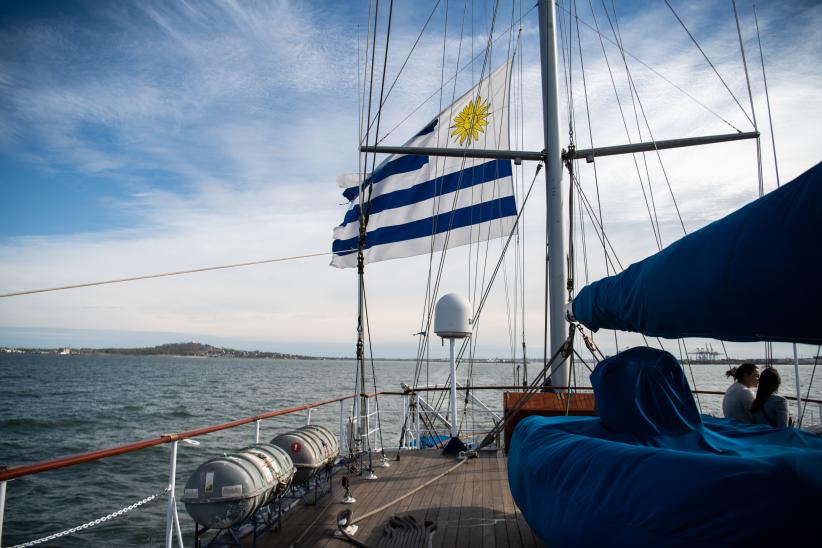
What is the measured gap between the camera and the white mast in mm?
8008

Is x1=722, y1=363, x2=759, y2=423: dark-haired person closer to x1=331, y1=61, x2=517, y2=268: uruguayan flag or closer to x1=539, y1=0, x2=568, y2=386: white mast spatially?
x1=539, y1=0, x2=568, y2=386: white mast

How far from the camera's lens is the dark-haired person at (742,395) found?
5.10 metres

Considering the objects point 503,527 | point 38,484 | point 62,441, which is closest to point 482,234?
point 503,527

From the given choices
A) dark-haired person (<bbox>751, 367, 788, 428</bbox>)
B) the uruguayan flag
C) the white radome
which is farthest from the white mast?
the uruguayan flag

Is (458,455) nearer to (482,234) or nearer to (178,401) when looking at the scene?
(482,234)

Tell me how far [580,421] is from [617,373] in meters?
0.49

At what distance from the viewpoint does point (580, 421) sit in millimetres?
3561

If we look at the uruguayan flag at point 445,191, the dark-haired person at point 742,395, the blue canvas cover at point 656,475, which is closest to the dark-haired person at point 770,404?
the dark-haired person at point 742,395

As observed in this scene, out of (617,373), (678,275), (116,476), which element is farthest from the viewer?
(116,476)

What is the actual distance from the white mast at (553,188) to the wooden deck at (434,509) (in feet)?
7.58

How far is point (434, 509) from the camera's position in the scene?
4949 mm

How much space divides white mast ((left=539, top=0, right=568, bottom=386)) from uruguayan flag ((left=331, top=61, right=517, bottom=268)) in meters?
3.00

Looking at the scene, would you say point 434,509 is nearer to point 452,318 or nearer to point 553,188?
point 452,318

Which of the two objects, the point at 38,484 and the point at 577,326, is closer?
the point at 577,326
